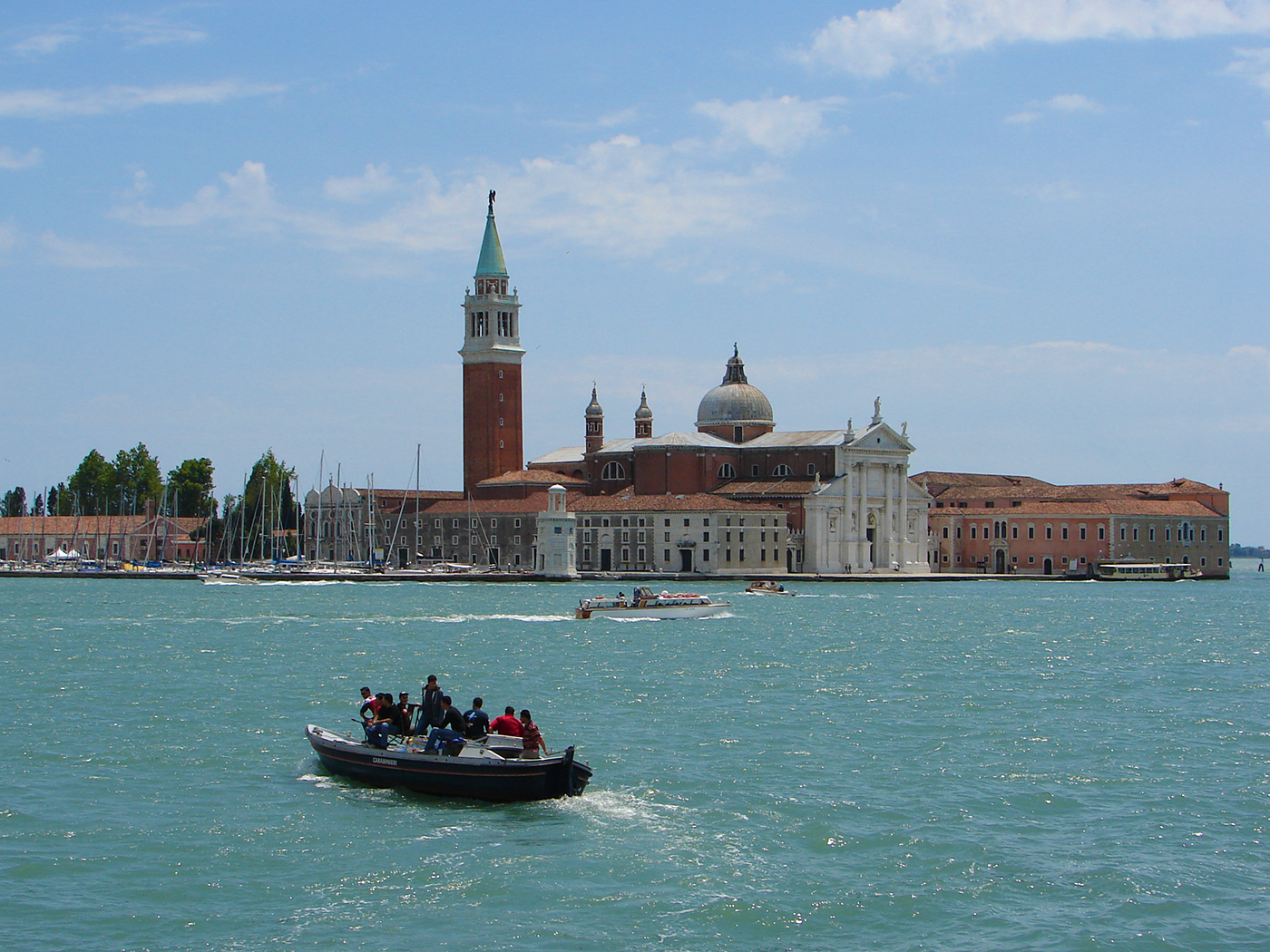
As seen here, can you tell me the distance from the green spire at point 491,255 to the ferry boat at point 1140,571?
35165 mm

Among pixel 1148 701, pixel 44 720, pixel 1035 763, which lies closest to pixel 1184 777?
pixel 1035 763

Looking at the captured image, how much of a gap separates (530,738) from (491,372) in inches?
2705

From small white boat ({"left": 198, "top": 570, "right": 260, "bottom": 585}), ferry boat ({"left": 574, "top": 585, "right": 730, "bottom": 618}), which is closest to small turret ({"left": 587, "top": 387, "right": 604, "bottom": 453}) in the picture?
small white boat ({"left": 198, "top": 570, "right": 260, "bottom": 585})

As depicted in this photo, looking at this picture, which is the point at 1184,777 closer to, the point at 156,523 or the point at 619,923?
the point at 619,923

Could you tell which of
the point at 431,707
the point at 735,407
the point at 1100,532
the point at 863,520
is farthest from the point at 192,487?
the point at 431,707

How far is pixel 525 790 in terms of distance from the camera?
16344 mm

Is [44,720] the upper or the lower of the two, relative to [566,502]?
lower

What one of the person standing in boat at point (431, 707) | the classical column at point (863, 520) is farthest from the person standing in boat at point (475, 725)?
the classical column at point (863, 520)

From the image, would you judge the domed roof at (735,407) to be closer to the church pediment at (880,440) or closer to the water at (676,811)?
the church pediment at (880,440)

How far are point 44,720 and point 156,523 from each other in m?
75.7

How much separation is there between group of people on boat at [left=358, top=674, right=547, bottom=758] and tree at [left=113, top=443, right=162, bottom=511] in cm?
8559

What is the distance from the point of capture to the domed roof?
8656cm

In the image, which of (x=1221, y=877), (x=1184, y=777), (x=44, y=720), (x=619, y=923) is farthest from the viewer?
(x=44, y=720)

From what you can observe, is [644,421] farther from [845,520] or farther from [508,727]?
[508,727]
